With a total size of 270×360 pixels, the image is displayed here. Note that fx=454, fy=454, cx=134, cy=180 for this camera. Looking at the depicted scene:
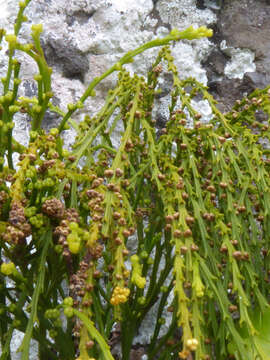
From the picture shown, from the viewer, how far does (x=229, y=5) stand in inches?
53.4

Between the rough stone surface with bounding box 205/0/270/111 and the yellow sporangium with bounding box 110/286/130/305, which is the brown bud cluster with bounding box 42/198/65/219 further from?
the rough stone surface with bounding box 205/0/270/111

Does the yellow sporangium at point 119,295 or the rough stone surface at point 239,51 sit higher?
the rough stone surface at point 239,51

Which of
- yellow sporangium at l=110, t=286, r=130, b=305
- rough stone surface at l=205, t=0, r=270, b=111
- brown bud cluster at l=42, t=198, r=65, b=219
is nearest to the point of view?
yellow sporangium at l=110, t=286, r=130, b=305

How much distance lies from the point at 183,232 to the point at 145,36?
0.79 metres

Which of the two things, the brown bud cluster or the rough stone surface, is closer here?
the brown bud cluster

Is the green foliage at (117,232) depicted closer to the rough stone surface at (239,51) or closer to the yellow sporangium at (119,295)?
the yellow sporangium at (119,295)

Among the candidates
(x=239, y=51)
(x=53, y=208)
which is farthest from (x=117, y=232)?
(x=239, y=51)

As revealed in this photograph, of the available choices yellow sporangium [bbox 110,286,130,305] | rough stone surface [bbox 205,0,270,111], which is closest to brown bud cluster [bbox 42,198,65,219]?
yellow sporangium [bbox 110,286,130,305]

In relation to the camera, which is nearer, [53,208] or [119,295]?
[119,295]

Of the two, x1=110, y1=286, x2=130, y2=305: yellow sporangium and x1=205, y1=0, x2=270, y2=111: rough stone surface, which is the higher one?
x1=205, y1=0, x2=270, y2=111: rough stone surface

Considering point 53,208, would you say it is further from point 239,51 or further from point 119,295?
point 239,51

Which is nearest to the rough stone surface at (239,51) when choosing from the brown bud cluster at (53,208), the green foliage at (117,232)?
the green foliage at (117,232)

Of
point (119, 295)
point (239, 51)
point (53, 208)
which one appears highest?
point (239, 51)

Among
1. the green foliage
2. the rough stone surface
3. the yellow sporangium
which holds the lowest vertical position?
the yellow sporangium
